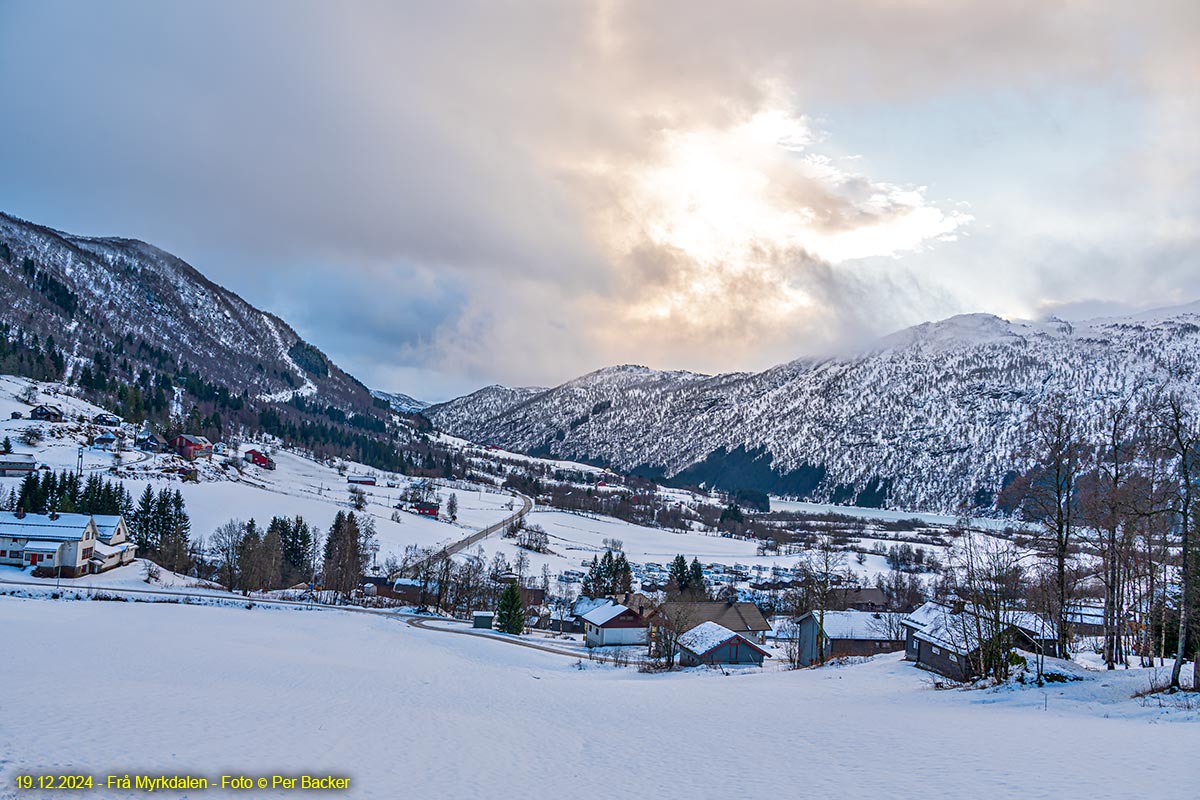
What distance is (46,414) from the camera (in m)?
128

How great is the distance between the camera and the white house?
6194 centimetres

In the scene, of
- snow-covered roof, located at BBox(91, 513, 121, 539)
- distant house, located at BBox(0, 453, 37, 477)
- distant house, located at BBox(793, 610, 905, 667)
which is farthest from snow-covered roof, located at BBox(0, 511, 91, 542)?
distant house, located at BBox(793, 610, 905, 667)

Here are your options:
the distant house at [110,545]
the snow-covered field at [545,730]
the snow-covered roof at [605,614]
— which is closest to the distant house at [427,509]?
the distant house at [110,545]

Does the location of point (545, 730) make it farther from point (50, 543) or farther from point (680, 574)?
point (680, 574)

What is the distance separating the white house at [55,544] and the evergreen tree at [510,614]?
38390 mm

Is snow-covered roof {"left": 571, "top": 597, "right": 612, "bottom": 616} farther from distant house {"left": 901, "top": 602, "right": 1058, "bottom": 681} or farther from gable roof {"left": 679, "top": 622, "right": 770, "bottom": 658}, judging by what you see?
distant house {"left": 901, "top": 602, "right": 1058, "bottom": 681}

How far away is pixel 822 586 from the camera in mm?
51219

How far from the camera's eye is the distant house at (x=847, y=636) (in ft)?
177

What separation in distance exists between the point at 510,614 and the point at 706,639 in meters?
19.0

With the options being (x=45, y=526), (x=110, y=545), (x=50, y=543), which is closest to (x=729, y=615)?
(x=110, y=545)

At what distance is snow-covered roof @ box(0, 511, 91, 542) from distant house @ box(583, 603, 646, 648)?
1876 inches

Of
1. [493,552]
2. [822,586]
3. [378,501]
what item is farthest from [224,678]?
[378,501]

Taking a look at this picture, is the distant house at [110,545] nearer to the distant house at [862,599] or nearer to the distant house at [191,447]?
the distant house at [191,447]

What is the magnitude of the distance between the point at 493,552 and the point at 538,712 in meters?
83.4
